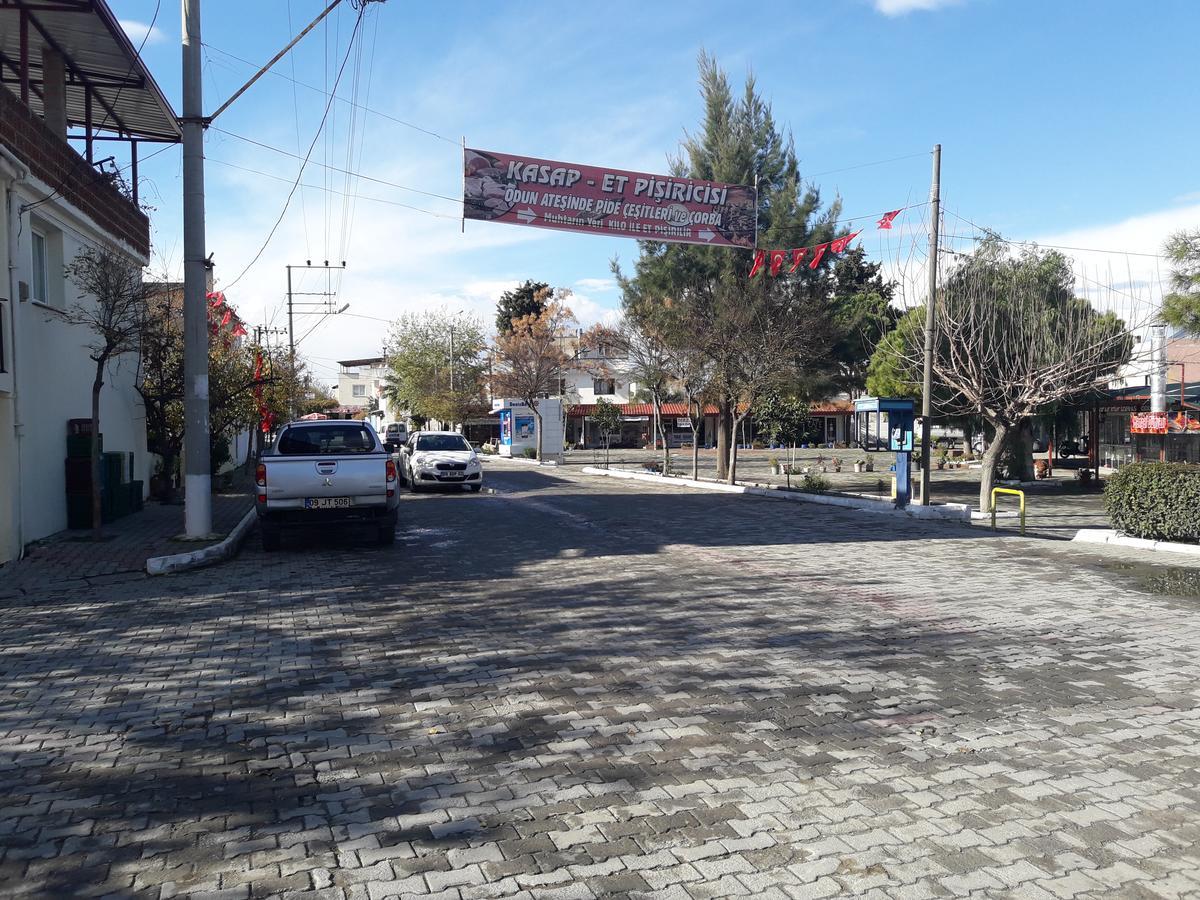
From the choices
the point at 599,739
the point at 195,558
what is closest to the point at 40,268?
the point at 195,558

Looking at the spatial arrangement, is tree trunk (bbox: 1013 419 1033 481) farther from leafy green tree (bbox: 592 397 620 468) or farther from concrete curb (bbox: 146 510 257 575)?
leafy green tree (bbox: 592 397 620 468)

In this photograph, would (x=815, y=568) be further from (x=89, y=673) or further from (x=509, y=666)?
(x=89, y=673)

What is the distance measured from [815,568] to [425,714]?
6931 millimetres

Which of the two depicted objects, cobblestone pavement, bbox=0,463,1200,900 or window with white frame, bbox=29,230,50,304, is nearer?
cobblestone pavement, bbox=0,463,1200,900

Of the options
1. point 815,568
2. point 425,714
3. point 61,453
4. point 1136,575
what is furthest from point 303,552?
point 1136,575

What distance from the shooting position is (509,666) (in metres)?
6.70

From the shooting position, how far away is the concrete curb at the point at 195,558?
10.8 m

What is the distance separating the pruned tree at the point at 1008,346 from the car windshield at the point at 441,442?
38.9 feet

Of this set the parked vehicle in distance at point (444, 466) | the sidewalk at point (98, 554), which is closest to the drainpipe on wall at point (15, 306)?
the sidewalk at point (98, 554)

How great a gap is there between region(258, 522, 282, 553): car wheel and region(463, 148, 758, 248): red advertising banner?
6861 mm

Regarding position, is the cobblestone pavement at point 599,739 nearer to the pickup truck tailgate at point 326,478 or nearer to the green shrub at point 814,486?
the pickup truck tailgate at point 326,478

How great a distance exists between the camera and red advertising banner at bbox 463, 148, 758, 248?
54.1 feet

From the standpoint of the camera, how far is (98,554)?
1184 cm

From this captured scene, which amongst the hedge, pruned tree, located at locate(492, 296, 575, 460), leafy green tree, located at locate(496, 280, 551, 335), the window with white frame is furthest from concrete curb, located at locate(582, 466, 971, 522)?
leafy green tree, located at locate(496, 280, 551, 335)
